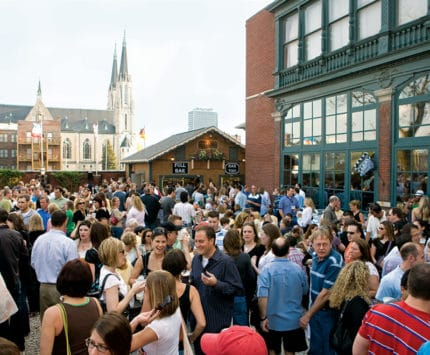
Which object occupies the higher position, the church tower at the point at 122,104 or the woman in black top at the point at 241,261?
the church tower at the point at 122,104

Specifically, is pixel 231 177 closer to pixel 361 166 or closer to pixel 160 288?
pixel 361 166

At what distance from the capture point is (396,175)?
13164mm

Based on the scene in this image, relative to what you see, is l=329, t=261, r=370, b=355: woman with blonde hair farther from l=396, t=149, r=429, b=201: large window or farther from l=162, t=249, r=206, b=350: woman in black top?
l=396, t=149, r=429, b=201: large window

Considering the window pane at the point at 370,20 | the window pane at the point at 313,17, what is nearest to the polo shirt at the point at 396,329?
the window pane at the point at 370,20

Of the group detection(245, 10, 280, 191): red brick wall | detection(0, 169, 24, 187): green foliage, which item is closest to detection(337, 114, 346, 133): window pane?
detection(245, 10, 280, 191): red brick wall

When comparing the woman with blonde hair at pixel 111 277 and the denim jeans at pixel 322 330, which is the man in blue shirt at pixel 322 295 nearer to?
the denim jeans at pixel 322 330

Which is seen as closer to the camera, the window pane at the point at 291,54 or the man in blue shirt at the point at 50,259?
the man in blue shirt at the point at 50,259

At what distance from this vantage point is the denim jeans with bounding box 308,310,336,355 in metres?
4.66

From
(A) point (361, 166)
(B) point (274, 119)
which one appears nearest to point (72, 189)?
(B) point (274, 119)

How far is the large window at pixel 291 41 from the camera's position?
18.0m

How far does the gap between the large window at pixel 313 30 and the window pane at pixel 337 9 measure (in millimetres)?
708

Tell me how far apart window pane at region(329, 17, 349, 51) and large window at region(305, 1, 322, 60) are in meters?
0.78

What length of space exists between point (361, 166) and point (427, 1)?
17.4ft

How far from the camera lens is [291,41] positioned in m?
18.3
